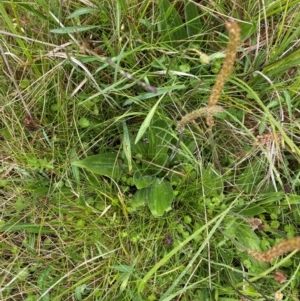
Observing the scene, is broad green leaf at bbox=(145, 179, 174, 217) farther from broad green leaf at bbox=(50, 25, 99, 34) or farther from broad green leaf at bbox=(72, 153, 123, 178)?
broad green leaf at bbox=(50, 25, 99, 34)

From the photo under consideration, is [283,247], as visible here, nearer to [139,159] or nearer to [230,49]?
[230,49]

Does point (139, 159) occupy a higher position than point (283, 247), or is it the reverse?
point (283, 247)

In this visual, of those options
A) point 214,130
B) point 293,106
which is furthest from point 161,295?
point 293,106

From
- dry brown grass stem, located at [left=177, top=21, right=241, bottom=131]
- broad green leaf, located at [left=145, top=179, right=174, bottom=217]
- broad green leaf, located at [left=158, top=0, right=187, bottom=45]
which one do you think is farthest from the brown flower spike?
broad green leaf, located at [left=158, top=0, right=187, bottom=45]

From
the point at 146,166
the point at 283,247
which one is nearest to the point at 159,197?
the point at 146,166

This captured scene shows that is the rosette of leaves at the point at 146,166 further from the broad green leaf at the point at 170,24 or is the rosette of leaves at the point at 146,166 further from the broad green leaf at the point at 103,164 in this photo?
the broad green leaf at the point at 170,24

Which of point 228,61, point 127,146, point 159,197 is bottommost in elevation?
point 159,197

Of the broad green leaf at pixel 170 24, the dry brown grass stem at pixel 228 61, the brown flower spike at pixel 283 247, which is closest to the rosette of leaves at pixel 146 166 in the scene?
the broad green leaf at pixel 170 24

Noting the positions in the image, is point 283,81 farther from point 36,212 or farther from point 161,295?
point 36,212
